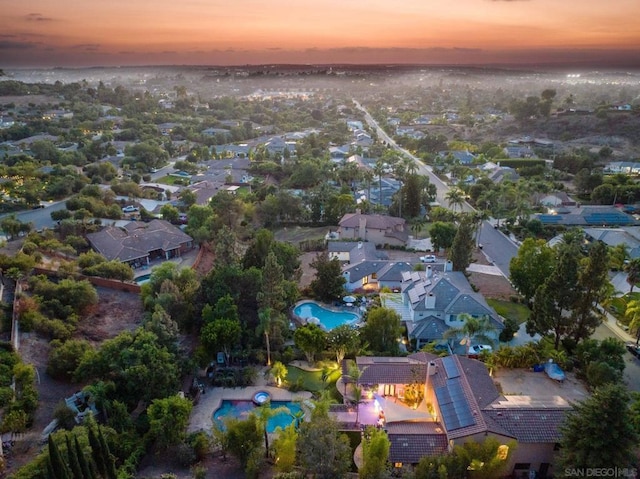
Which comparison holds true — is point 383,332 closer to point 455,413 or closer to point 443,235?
point 455,413

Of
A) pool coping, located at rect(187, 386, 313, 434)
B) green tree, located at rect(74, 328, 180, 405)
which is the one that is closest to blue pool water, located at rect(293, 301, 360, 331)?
pool coping, located at rect(187, 386, 313, 434)

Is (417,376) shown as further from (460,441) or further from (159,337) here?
(159,337)

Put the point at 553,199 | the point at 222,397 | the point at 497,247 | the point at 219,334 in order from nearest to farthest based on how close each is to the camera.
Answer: the point at 222,397, the point at 219,334, the point at 497,247, the point at 553,199

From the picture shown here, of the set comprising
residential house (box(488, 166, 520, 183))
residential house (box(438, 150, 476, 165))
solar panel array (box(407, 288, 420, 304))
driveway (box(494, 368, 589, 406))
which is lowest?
driveway (box(494, 368, 589, 406))

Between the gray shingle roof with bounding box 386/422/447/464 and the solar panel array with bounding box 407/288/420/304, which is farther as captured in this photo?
the solar panel array with bounding box 407/288/420/304

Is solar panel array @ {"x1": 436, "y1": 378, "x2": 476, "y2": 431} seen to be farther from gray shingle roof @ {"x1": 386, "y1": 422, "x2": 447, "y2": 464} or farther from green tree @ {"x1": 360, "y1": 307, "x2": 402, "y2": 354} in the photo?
green tree @ {"x1": 360, "y1": 307, "x2": 402, "y2": 354}

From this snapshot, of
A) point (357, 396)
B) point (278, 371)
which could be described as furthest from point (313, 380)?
point (357, 396)
